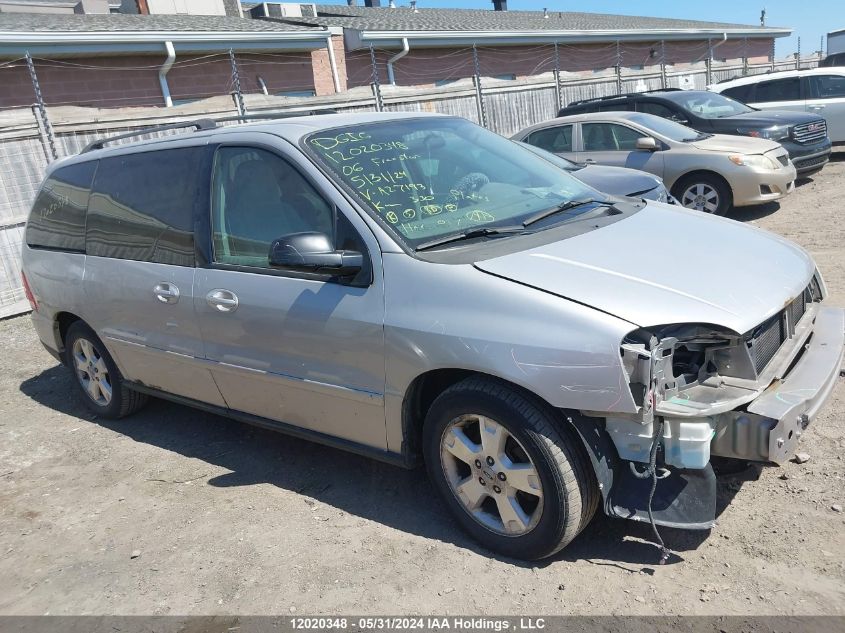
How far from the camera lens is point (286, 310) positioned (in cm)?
349

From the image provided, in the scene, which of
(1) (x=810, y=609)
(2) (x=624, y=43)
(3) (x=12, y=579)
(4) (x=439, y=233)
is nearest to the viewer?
(1) (x=810, y=609)

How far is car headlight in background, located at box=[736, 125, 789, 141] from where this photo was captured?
35.5 feet

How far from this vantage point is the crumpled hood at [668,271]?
2.72 metres

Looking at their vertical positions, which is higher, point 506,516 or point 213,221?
point 213,221

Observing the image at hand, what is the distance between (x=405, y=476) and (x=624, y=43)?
25.0 m

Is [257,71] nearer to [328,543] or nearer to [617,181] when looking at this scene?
[617,181]

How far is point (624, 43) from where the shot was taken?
25.5 meters

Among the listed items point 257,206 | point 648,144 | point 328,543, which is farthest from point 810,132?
point 328,543

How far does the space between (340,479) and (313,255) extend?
148cm

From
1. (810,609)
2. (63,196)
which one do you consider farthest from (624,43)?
(810,609)

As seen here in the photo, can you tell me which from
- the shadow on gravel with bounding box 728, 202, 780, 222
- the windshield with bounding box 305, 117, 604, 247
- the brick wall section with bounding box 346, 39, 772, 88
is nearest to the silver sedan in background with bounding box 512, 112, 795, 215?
the shadow on gravel with bounding box 728, 202, 780, 222

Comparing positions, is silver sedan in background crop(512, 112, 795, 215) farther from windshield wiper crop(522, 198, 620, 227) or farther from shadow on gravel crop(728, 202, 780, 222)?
windshield wiper crop(522, 198, 620, 227)

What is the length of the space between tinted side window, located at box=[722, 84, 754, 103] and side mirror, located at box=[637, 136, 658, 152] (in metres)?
5.95

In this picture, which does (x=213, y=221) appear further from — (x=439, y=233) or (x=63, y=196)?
(x=63, y=196)
